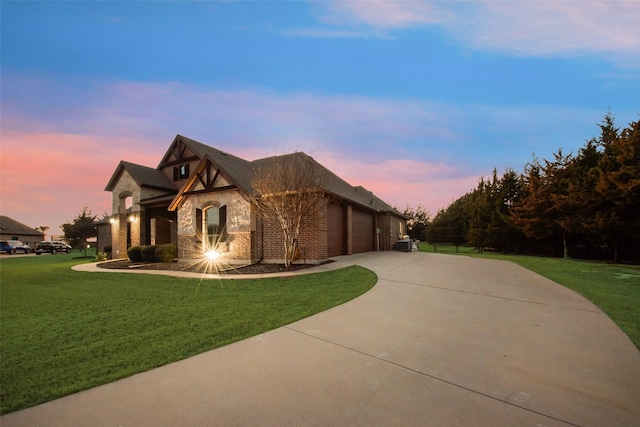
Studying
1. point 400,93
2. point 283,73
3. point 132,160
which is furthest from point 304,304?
point 132,160

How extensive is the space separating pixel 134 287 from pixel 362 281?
7.58 metres

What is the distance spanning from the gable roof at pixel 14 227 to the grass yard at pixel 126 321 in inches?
2306

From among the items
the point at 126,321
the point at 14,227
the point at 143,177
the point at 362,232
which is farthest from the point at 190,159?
the point at 14,227

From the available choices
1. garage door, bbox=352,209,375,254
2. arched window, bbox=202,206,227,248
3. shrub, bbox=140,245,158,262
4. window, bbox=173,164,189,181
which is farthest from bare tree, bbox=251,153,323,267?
window, bbox=173,164,189,181

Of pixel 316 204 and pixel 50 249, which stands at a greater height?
pixel 316 204

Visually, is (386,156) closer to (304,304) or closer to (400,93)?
(400,93)

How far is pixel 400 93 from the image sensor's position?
1333cm

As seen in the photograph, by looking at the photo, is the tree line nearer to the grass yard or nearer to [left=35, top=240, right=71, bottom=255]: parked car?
the grass yard

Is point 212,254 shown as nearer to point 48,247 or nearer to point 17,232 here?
point 48,247

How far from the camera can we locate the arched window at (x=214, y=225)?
1511 cm

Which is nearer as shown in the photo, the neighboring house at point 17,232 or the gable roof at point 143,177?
the gable roof at point 143,177

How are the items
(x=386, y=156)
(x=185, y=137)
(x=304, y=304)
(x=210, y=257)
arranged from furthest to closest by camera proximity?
(x=185, y=137) < (x=386, y=156) < (x=210, y=257) < (x=304, y=304)

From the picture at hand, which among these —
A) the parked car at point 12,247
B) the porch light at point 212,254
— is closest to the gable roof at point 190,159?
the porch light at point 212,254

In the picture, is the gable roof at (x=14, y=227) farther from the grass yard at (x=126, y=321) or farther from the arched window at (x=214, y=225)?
the grass yard at (x=126, y=321)
